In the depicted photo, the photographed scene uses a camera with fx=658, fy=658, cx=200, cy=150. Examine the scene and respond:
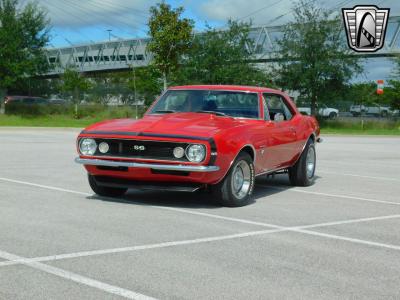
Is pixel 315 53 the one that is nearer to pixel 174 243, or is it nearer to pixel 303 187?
pixel 303 187

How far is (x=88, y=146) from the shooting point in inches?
327

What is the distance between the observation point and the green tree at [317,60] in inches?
1663

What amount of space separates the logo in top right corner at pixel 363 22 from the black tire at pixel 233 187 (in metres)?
27.3

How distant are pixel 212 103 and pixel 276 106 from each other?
1.32 meters

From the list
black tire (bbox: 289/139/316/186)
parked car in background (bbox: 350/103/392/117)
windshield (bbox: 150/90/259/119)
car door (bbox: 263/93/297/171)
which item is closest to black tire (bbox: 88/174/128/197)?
windshield (bbox: 150/90/259/119)

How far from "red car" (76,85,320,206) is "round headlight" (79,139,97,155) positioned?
0.01 m

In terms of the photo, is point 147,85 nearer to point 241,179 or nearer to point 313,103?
point 313,103

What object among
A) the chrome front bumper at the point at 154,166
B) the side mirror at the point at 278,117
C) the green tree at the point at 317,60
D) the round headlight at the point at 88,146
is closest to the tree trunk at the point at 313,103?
the green tree at the point at 317,60

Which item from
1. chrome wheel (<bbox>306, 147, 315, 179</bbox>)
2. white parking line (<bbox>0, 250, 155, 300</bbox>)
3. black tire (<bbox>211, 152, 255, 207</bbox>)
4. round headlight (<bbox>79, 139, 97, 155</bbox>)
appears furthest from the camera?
chrome wheel (<bbox>306, 147, 315, 179</bbox>)

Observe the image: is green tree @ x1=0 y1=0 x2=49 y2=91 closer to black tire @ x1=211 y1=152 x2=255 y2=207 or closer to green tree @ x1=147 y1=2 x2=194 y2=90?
green tree @ x1=147 y1=2 x2=194 y2=90

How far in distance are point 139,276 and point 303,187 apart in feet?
20.7

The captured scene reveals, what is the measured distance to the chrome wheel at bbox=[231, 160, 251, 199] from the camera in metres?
8.31

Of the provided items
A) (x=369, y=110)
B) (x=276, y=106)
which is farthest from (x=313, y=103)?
(x=369, y=110)

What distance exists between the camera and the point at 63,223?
6.84 metres
